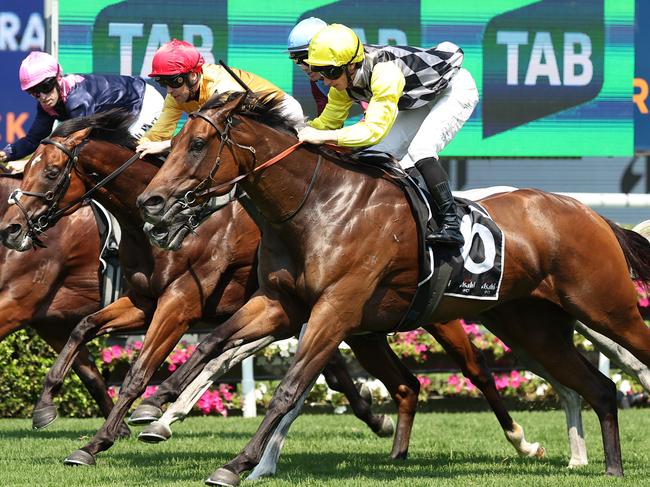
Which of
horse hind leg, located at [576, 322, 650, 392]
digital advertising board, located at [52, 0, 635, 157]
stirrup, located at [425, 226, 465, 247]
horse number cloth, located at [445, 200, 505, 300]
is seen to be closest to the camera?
stirrup, located at [425, 226, 465, 247]

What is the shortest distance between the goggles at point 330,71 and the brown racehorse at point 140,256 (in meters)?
1.31

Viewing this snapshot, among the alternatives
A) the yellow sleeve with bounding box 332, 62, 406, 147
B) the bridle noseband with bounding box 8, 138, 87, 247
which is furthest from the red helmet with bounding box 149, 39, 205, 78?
the yellow sleeve with bounding box 332, 62, 406, 147

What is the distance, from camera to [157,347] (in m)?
6.18

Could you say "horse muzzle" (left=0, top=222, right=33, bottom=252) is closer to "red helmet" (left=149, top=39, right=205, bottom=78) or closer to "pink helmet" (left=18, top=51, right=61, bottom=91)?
"red helmet" (left=149, top=39, right=205, bottom=78)

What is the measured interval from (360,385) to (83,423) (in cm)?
208

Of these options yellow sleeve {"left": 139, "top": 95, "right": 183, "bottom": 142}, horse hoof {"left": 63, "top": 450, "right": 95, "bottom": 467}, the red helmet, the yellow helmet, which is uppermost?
the yellow helmet

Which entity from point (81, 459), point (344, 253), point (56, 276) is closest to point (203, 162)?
point (344, 253)

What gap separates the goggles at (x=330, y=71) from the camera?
547 cm

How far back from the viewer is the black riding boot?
561 cm

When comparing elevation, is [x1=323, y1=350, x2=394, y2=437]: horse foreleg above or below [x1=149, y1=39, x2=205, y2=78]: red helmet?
below

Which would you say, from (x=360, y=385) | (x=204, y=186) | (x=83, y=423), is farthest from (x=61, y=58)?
(x=204, y=186)

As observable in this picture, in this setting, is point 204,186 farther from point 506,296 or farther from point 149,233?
point 506,296

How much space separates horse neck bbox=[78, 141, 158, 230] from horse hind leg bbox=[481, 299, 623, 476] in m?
1.91

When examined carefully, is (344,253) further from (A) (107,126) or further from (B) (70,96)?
(B) (70,96)
